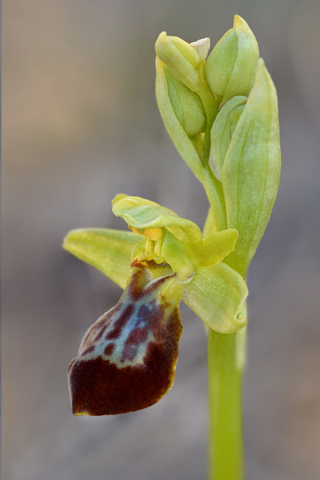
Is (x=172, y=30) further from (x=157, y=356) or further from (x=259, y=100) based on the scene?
(x=157, y=356)

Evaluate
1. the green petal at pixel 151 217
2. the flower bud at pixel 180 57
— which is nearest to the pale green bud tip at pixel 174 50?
the flower bud at pixel 180 57

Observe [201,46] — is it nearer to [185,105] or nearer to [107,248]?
[185,105]

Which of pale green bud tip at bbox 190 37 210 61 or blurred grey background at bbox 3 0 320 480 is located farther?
blurred grey background at bbox 3 0 320 480

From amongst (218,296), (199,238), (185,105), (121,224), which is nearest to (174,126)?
(185,105)

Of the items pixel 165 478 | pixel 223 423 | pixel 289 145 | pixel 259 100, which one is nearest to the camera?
pixel 259 100

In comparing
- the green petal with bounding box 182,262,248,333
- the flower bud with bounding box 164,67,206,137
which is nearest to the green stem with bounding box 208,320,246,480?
the green petal with bounding box 182,262,248,333

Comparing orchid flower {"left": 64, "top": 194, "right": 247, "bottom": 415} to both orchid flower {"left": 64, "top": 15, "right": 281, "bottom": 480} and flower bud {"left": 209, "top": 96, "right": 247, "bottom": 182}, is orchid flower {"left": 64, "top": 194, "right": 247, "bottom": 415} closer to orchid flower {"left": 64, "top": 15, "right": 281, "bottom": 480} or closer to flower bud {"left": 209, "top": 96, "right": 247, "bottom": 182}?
orchid flower {"left": 64, "top": 15, "right": 281, "bottom": 480}

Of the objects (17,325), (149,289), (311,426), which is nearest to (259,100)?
(149,289)
